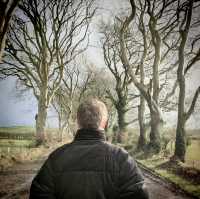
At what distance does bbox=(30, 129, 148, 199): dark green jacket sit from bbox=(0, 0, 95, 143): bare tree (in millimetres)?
8751

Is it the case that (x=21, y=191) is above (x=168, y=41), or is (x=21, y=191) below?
below

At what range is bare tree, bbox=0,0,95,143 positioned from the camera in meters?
10.6

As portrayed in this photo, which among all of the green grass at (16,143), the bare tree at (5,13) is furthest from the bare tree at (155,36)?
the green grass at (16,143)

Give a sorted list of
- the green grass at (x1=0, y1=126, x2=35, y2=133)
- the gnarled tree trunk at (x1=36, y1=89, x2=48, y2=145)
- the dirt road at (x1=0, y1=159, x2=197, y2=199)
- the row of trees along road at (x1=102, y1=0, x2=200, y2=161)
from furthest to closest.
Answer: the gnarled tree trunk at (x1=36, y1=89, x2=48, y2=145)
the green grass at (x1=0, y1=126, x2=35, y2=133)
the row of trees along road at (x1=102, y1=0, x2=200, y2=161)
the dirt road at (x1=0, y1=159, x2=197, y2=199)

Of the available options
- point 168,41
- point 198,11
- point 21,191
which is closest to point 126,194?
point 21,191

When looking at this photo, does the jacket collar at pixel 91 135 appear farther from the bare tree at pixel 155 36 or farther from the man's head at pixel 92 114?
the bare tree at pixel 155 36

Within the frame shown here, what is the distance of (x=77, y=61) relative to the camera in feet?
43.1

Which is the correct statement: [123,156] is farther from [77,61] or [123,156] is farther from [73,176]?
[77,61]

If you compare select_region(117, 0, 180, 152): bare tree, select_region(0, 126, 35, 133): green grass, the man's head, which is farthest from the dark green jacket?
select_region(117, 0, 180, 152): bare tree

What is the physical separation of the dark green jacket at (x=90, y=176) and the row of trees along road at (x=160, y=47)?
273 inches

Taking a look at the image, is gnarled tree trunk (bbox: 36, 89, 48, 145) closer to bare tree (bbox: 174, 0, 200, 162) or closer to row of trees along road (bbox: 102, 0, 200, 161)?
row of trees along road (bbox: 102, 0, 200, 161)

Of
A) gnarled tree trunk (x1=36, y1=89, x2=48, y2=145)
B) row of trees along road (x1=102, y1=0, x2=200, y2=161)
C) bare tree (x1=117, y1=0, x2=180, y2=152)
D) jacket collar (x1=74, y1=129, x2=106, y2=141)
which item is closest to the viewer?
jacket collar (x1=74, y1=129, x2=106, y2=141)

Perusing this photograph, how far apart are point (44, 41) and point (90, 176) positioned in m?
10.4

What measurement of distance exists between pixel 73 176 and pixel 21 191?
442cm
